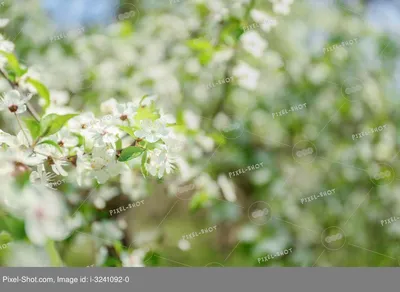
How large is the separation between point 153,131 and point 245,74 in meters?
0.86

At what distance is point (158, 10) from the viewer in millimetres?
1895

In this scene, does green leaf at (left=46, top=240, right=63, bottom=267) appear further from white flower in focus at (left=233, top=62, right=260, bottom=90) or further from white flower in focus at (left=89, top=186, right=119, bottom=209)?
white flower in focus at (left=233, top=62, right=260, bottom=90)

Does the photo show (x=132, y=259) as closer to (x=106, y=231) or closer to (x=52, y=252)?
(x=106, y=231)

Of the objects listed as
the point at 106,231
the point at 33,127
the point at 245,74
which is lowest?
the point at 106,231

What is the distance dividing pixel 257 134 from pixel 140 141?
3.81 feet

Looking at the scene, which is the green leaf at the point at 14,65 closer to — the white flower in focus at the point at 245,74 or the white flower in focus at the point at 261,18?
the white flower in focus at the point at 261,18

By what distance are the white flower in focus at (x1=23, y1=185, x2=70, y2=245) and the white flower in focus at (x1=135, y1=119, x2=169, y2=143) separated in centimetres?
19

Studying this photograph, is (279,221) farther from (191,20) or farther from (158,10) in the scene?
(158,10)

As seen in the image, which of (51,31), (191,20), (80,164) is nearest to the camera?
(80,164)

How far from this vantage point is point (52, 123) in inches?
→ 31.6

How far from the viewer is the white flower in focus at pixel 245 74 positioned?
1604 millimetres

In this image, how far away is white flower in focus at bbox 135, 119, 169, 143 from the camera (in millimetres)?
816

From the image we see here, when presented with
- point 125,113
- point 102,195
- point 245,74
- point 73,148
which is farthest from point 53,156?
point 245,74

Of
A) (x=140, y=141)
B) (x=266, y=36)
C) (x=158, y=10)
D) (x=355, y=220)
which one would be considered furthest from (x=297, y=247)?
(x=140, y=141)
